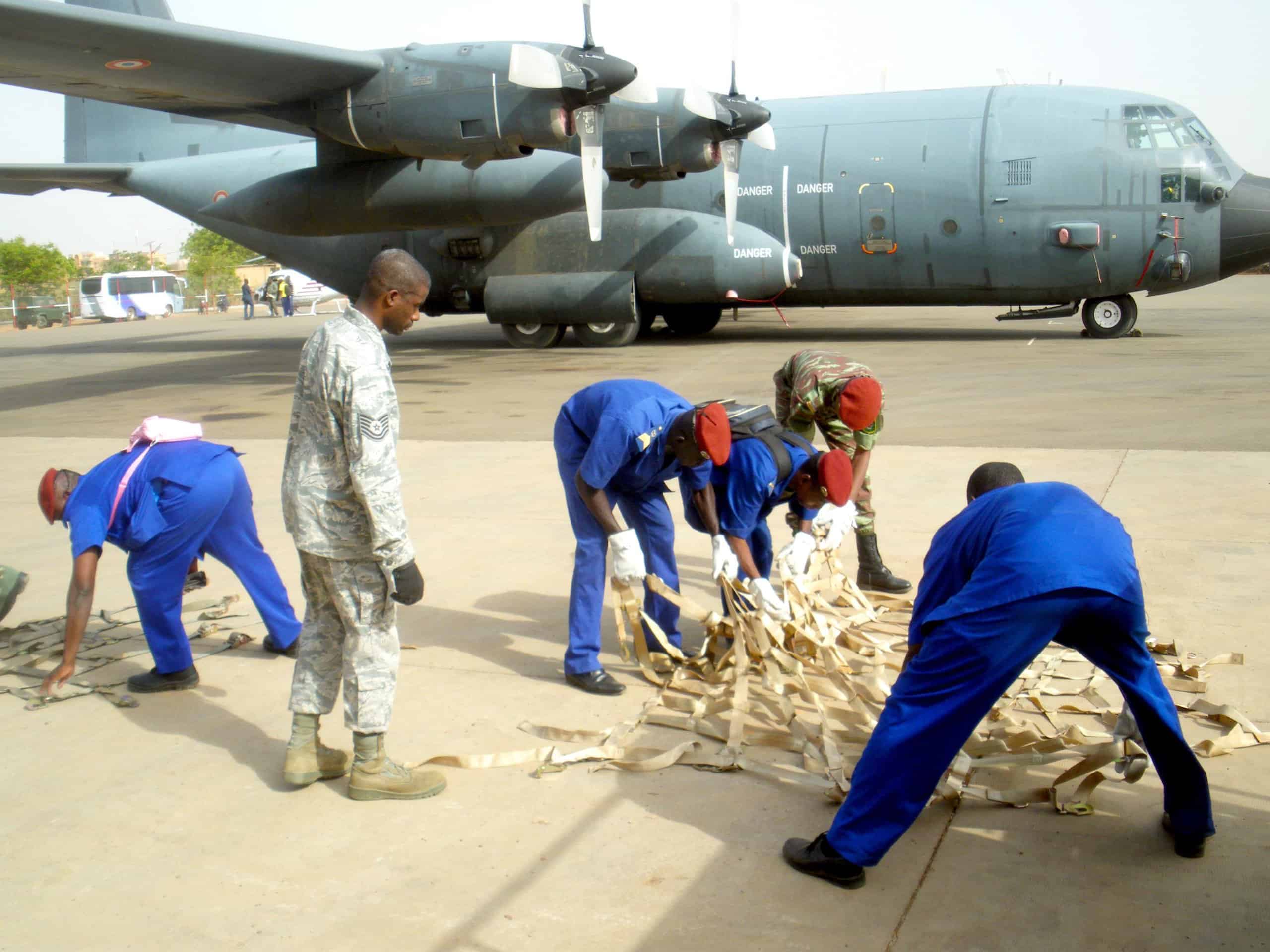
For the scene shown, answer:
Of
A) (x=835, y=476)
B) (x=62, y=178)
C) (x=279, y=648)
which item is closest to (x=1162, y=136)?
(x=835, y=476)

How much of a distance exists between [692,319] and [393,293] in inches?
768

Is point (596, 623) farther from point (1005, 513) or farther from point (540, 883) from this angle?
point (1005, 513)

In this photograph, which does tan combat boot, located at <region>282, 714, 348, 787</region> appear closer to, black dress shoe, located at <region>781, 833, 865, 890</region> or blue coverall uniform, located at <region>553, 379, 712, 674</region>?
blue coverall uniform, located at <region>553, 379, 712, 674</region>

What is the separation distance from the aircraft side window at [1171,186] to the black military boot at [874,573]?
45.8ft

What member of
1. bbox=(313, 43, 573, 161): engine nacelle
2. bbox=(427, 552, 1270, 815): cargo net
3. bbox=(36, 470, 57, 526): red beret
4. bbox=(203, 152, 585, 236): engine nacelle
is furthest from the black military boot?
bbox=(203, 152, 585, 236): engine nacelle

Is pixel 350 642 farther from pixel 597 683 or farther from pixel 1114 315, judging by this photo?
pixel 1114 315

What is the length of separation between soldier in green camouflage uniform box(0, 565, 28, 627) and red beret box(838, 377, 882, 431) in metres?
4.40

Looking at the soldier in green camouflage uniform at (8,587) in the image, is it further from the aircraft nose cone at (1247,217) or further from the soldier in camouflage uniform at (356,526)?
the aircraft nose cone at (1247,217)

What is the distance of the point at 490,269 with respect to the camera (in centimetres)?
2072

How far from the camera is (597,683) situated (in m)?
5.14

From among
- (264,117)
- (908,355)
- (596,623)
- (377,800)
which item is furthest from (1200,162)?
(377,800)

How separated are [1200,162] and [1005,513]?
56.3 ft

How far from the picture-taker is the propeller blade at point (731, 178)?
17312 mm

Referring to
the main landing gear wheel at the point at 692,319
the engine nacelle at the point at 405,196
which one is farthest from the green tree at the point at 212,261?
the engine nacelle at the point at 405,196
